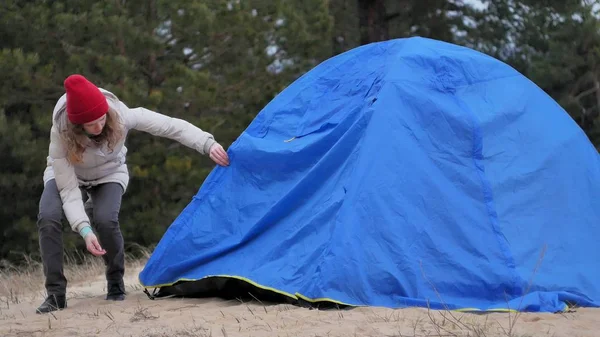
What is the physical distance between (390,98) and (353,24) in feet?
35.8

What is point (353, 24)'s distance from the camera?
15.5m

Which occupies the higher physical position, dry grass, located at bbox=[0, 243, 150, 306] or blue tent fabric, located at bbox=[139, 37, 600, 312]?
blue tent fabric, located at bbox=[139, 37, 600, 312]

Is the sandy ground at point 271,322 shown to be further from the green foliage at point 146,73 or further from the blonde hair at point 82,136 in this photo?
the green foliage at point 146,73

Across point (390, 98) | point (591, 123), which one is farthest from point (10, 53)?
point (591, 123)

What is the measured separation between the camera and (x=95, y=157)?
4754mm

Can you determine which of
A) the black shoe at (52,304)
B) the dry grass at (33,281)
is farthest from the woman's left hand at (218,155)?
the dry grass at (33,281)

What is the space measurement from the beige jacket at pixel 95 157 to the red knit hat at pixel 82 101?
0.15 meters

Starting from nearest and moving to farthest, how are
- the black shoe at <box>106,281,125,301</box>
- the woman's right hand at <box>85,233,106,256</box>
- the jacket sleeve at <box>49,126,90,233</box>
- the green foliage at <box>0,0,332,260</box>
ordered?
the woman's right hand at <box>85,233,106,256</box>, the jacket sleeve at <box>49,126,90,233</box>, the black shoe at <box>106,281,125,301</box>, the green foliage at <box>0,0,332,260</box>

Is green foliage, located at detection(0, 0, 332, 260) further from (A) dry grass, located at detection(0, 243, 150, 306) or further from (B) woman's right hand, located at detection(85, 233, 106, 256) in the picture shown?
(B) woman's right hand, located at detection(85, 233, 106, 256)

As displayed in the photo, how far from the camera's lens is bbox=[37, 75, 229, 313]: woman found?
448cm

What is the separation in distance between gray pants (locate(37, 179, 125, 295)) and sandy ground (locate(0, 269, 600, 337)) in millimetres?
212

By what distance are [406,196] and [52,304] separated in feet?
6.49

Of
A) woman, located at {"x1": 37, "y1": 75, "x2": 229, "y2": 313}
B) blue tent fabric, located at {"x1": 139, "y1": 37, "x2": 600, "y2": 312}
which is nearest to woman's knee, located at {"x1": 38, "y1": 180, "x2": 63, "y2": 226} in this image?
woman, located at {"x1": 37, "y1": 75, "x2": 229, "y2": 313}

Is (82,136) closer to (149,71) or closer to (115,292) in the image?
(115,292)
